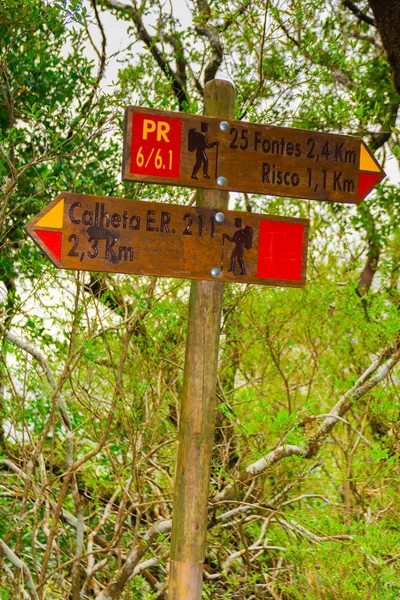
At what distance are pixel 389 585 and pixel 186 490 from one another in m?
2.52

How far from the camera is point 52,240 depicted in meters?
3.16

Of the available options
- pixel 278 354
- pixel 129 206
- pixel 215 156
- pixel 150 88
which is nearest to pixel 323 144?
pixel 215 156

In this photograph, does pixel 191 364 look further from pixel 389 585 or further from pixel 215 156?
pixel 389 585

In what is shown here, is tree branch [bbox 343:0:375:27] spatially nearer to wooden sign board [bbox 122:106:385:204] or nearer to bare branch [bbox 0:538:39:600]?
wooden sign board [bbox 122:106:385:204]

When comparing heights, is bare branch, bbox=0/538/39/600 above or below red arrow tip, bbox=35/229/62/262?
below

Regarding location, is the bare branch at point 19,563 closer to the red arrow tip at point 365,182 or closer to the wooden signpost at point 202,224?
the wooden signpost at point 202,224

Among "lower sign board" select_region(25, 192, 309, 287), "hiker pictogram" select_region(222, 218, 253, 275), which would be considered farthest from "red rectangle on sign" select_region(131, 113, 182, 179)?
"hiker pictogram" select_region(222, 218, 253, 275)

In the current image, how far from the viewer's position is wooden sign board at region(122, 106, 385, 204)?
332 cm

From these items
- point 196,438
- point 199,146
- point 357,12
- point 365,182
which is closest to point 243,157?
point 199,146

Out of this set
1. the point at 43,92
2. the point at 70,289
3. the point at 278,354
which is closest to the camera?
the point at 70,289

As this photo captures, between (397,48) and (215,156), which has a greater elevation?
(397,48)

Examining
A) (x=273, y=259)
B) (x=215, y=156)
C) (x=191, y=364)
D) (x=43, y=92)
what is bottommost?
(x=191, y=364)

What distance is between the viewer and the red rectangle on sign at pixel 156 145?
10.8ft

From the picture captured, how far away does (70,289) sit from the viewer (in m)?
5.32
